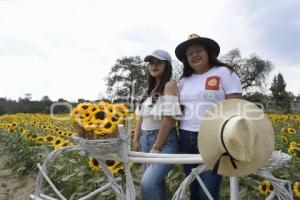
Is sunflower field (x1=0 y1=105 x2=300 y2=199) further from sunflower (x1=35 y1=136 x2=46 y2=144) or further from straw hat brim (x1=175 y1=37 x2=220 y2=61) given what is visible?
straw hat brim (x1=175 y1=37 x2=220 y2=61)

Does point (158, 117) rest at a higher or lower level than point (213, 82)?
lower

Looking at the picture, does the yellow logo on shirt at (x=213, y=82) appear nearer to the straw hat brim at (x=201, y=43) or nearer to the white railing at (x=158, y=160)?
the straw hat brim at (x=201, y=43)

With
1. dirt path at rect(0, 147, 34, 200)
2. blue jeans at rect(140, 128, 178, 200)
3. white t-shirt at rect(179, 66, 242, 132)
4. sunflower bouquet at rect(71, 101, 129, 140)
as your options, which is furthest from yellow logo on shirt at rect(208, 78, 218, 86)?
dirt path at rect(0, 147, 34, 200)

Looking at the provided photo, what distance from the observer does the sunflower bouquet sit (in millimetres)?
1834

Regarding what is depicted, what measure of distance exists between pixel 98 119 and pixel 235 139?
2.20 feet

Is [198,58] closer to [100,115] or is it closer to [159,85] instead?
[159,85]

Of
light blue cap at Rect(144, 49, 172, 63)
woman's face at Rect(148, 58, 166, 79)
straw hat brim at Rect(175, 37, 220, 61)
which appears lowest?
woman's face at Rect(148, 58, 166, 79)

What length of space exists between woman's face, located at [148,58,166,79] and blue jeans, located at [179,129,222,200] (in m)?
0.38

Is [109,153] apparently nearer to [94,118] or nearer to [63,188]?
[94,118]

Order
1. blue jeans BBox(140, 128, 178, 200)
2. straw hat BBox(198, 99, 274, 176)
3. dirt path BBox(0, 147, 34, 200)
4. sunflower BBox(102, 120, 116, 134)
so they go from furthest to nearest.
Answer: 1. dirt path BBox(0, 147, 34, 200)
2. blue jeans BBox(140, 128, 178, 200)
3. sunflower BBox(102, 120, 116, 134)
4. straw hat BBox(198, 99, 274, 176)

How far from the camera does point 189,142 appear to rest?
253 cm

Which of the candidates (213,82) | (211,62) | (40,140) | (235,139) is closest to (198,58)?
(211,62)

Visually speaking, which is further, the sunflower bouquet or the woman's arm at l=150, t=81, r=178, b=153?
the woman's arm at l=150, t=81, r=178, b=153

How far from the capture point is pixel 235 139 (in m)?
1.46
